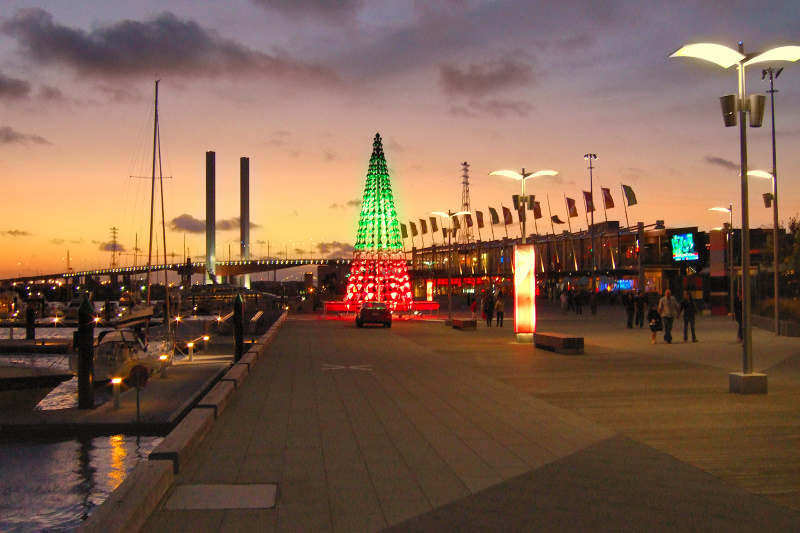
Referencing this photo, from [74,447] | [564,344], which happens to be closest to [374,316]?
[564,344]

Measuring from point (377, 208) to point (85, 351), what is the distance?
39.8m

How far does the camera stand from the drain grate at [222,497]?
6.93 meters

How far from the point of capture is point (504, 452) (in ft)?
30.1

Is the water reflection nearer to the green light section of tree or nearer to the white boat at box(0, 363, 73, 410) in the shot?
the white boat at box(0, 363, 73, 410)

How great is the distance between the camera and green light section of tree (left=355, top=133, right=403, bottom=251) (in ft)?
185

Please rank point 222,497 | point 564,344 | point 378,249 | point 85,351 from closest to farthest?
1. point 222,497
2. point 85,351
3. point 564,344
4. point 378,249

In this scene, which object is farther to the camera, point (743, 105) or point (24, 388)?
point (24, 388)

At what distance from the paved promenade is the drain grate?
0.23ft

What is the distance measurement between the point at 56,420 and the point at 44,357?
24064 millimetres

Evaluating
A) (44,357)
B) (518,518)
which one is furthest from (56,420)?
(44,357)

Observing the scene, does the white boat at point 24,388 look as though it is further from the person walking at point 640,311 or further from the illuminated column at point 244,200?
the illuminated column at point 244,200

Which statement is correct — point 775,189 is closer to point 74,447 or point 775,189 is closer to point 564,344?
point 564,344

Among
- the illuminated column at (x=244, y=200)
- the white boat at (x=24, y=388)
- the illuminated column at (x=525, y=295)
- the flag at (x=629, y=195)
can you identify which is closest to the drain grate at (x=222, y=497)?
the white boat at (x=24, y=388)

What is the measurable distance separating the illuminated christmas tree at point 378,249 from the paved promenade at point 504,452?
38.5m
